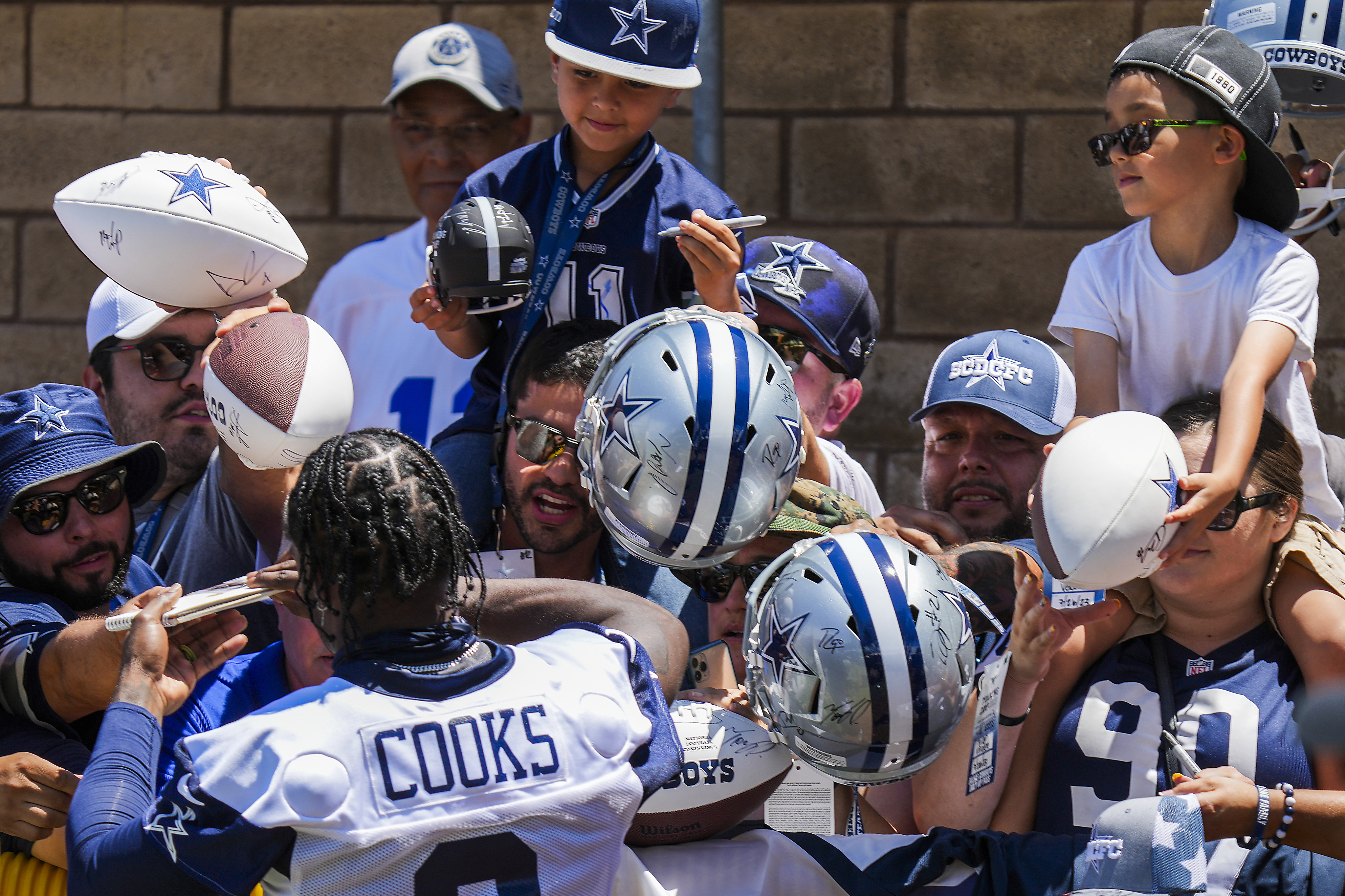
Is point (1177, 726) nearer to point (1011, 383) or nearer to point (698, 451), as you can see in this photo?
point (1011, 383)

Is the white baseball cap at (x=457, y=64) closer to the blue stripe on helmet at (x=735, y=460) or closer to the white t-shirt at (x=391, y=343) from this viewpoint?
the white t-shirt at (x=391, y=343)

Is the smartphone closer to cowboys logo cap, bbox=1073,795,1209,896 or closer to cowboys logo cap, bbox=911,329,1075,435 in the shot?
cowboys logo cap, bbox=1073,795,1209,896

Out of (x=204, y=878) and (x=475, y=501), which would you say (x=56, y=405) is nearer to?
(x=475, y=501)

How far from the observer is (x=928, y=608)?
8.21 feet

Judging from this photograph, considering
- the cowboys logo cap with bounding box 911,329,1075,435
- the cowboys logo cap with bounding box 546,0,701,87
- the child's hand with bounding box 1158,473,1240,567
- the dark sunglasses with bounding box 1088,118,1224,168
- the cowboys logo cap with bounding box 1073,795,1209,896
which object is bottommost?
the cowboys logo cap with bounding box 1073,795,1209,896

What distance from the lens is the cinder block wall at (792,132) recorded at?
609 centimetres

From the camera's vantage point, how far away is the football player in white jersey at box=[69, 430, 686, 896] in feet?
7.07

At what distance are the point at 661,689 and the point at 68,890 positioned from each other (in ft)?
3.41

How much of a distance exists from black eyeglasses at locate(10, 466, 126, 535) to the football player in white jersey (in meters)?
0.79

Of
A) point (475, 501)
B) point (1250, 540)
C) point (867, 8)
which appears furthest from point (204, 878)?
point (867, 8)

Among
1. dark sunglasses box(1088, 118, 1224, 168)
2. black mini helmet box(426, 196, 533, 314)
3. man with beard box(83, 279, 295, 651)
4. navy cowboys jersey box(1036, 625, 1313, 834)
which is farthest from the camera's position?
man with beard box(83, 279, 295, 651)

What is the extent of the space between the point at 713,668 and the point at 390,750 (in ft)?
3.59

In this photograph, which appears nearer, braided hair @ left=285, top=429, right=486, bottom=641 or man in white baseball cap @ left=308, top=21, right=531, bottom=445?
braided hair @ left=285, top=429, right=486, bottom=641

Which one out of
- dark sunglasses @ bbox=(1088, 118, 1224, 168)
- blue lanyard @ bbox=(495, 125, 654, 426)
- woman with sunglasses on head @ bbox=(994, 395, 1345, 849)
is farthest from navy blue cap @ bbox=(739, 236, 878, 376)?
woman with sunglasses on head @ bbox=(994, 395, 1345, 849)
